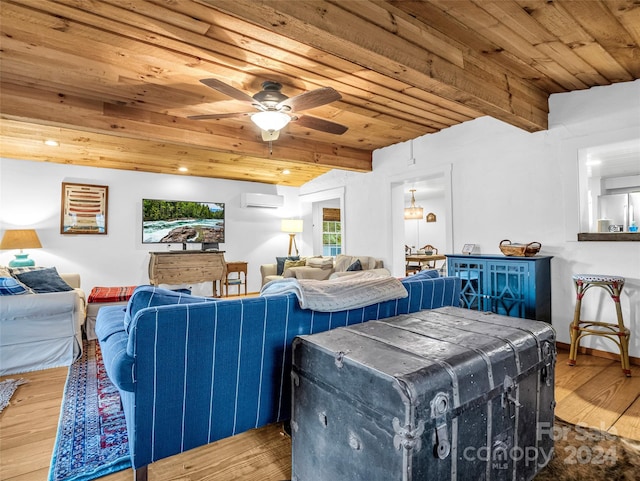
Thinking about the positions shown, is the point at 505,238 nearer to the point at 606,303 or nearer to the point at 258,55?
the point at 606,303

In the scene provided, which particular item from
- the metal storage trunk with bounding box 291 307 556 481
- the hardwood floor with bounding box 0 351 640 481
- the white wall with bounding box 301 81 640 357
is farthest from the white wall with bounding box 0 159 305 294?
the metal storage trunk with bounding box 291 307 556 481

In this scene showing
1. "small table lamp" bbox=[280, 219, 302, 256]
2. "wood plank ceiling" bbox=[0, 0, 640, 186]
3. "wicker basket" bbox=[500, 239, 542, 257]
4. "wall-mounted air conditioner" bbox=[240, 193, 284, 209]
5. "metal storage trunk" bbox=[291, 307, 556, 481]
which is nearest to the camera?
"metal storage trunk" bbox=[291, 307, 556, 481]

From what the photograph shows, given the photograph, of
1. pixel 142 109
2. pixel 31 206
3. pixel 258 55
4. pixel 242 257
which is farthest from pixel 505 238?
pixel 31 206

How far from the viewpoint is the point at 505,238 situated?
3715 millimetres

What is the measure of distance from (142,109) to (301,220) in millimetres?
3970

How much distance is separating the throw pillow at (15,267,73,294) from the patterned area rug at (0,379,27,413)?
81 cm

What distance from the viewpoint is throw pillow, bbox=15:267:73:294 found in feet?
10.3

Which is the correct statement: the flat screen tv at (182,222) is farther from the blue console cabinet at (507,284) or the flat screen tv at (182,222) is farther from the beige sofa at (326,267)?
the blue console cabinet at (507,284)

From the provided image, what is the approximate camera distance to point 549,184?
3.36m

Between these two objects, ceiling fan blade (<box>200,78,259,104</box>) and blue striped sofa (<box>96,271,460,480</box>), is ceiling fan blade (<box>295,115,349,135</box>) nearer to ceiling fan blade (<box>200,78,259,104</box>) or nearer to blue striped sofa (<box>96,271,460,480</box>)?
ceiling fan blade (<box>200,78,259,104</box>)

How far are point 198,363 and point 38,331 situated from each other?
7.45 ft

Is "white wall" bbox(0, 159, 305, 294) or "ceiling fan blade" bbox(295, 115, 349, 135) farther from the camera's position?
"white wall" bbox(0, 159, 305, 294)

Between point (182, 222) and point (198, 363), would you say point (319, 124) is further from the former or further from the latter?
point (182, 222)

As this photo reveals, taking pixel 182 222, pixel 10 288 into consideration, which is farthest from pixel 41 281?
pixel 182 222
